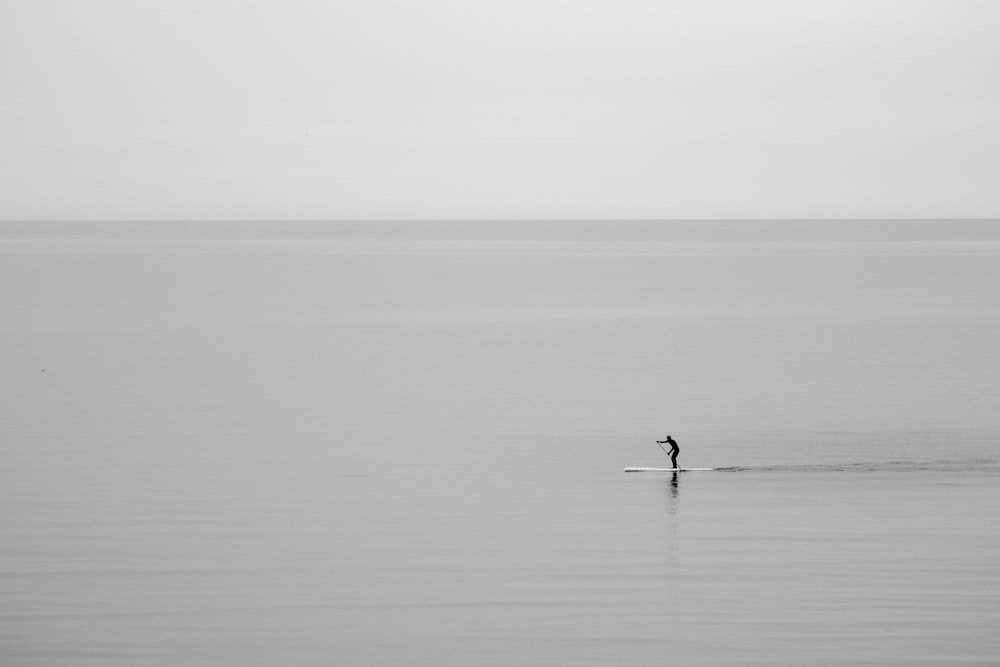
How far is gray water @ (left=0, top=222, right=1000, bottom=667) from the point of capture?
90.6 ft

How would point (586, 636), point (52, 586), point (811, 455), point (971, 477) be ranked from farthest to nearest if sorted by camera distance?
point (811, 455), point (971, 477), point (52, 586), point (586, 636)

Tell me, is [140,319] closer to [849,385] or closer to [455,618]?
[849,385]

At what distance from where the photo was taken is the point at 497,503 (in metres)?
39.7

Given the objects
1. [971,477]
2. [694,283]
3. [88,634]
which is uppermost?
[694,283]

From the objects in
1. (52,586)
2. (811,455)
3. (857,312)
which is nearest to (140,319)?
(857,312)

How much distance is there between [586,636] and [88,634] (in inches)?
332

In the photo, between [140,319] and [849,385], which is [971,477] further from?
[140,319]

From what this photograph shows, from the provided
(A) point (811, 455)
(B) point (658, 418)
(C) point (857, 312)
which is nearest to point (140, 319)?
(C) point (857, 312)

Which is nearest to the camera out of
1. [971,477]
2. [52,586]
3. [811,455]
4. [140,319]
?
[52,586]

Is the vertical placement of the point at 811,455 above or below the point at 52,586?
above

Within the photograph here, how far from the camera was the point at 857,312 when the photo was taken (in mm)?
117688

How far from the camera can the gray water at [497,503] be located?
1087 inches

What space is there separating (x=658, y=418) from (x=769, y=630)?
29.4m

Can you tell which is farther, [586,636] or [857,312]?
[857,312]
